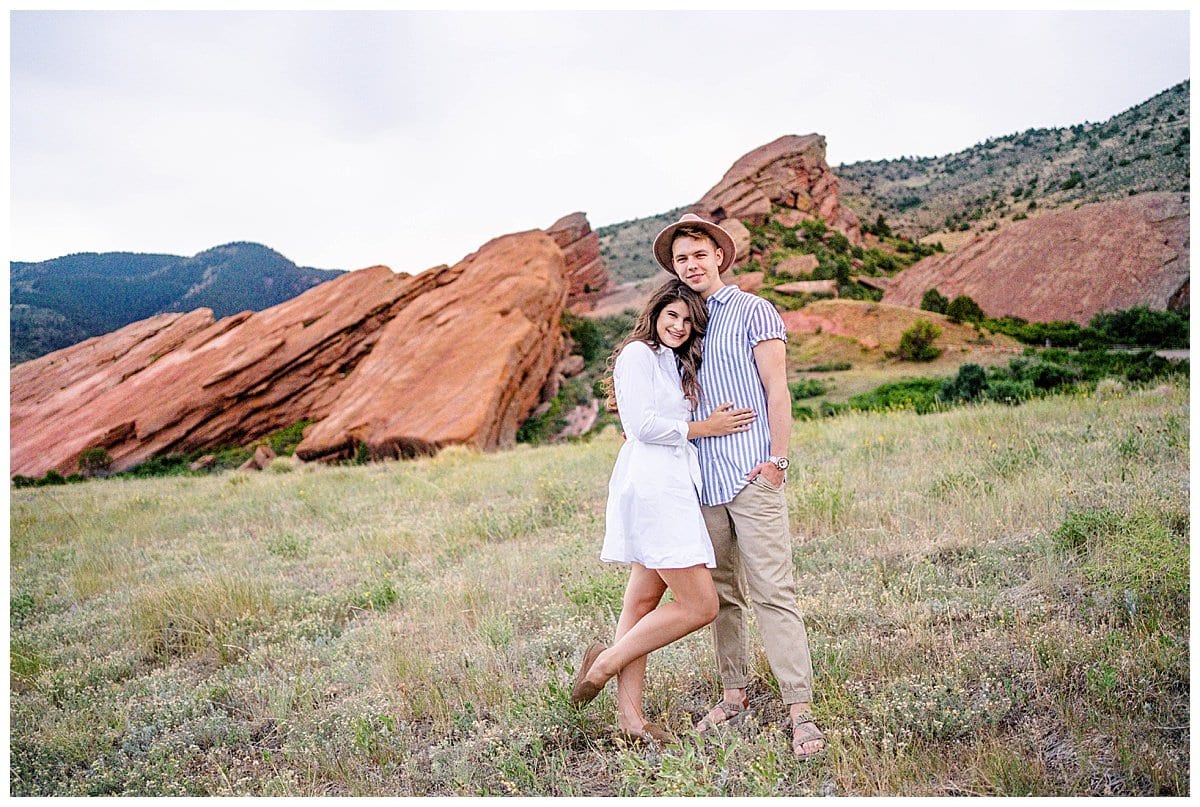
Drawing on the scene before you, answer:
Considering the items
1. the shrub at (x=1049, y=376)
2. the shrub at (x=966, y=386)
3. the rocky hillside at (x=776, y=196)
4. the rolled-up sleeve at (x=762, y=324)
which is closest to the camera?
the rolled-up sleeve at (x=762, y=324)

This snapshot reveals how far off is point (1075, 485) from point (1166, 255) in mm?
26363

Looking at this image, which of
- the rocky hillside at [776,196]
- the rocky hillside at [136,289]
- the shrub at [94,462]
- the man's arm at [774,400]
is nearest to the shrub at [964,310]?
the rocky hillside at [776,196]

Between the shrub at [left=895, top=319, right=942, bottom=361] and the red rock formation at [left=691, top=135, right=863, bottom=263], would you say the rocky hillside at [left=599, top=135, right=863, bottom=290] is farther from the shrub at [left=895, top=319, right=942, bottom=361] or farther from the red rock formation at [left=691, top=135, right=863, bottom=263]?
the shrub at [left=895, top=319, right=942, bottom=361]

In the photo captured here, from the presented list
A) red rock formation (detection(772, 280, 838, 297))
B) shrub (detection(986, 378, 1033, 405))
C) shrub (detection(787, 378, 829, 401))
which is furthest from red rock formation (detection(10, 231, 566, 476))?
shrub (detection(986, 378, 1033, 405))

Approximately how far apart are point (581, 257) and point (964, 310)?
905 inches

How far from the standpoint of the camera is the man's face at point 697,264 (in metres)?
3.00

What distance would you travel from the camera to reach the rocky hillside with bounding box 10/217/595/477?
18.2 meters

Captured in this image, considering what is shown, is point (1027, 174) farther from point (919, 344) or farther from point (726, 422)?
point (726, 422)

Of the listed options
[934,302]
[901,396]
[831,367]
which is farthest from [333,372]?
[934,302]

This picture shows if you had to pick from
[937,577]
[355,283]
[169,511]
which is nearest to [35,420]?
[355,283]

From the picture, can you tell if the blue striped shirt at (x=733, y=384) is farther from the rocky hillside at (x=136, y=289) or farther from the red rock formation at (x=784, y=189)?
the red rock formation at (x=784, y=189)

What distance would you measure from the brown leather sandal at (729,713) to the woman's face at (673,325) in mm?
1467

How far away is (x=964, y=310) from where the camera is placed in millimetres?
26109

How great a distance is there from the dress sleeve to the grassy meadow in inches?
42.0
